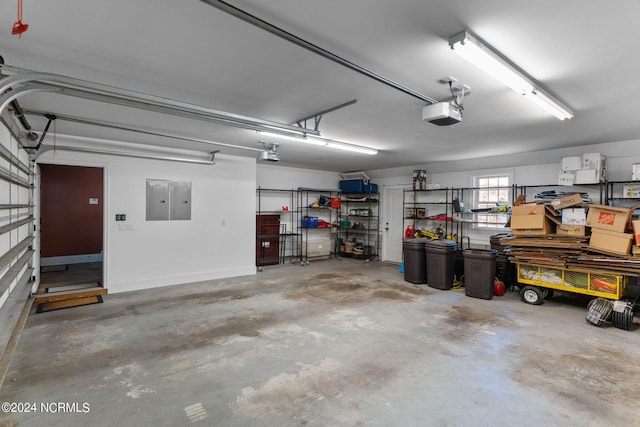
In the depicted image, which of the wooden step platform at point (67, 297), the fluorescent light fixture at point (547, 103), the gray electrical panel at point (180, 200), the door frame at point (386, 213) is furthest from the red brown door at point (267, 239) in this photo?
the fluorescent light fixture at point (547, 103)

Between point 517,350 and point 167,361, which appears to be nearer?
point 167,361

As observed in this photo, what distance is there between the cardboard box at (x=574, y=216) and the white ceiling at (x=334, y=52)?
1.27 m

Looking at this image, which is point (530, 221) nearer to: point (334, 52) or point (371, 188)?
point (334, 52)

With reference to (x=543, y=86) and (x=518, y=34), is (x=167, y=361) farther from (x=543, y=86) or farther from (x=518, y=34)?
(x=543, y=86)

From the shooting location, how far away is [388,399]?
237cm

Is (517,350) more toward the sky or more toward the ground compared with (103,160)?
more toward the ground

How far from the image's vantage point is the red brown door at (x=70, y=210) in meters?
6.99

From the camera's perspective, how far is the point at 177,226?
590 centimetres

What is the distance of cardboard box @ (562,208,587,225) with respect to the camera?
4598mm

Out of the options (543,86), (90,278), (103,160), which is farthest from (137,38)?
(90,278)

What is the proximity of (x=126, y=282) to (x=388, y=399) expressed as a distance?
494 cm

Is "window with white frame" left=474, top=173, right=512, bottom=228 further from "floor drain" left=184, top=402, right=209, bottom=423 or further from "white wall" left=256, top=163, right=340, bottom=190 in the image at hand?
"floor drain" left=184, top=402, right=209, bottom=423

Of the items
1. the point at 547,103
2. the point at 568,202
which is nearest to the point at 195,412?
the point at 547,103

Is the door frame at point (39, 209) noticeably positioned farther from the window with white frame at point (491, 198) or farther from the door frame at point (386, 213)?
the window with white frame at point (491, 198)
